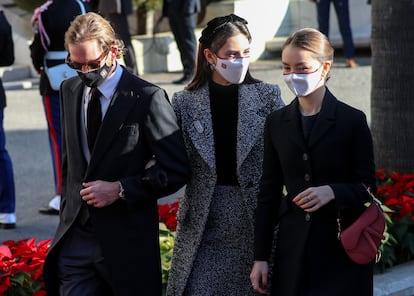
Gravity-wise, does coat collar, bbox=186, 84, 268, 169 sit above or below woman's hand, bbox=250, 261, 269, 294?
above

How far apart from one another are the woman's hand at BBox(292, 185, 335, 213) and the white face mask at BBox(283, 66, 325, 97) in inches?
15.1

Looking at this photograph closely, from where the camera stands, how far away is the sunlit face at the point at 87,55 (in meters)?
4.05

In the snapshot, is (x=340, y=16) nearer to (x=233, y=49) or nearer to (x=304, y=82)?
(x=233, y=49)

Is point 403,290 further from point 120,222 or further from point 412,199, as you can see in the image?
point 120,222

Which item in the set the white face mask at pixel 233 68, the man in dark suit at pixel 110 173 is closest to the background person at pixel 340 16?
the white face mask at pixel 233 68

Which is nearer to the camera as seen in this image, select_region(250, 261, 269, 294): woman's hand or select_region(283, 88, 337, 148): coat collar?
select_region(283, 88, 337, 148): coat collar

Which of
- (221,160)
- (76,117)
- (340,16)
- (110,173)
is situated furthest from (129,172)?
(340,16)

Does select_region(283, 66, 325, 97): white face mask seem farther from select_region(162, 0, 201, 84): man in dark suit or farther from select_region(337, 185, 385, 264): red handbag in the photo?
select_region(162, 0, 201, 84): man in dark suit

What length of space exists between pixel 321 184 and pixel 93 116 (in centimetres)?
98

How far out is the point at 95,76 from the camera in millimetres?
A: 4070

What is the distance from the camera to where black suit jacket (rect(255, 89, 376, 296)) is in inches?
155

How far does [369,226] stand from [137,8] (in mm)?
11795

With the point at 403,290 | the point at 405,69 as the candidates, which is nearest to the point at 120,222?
the point at 403,290

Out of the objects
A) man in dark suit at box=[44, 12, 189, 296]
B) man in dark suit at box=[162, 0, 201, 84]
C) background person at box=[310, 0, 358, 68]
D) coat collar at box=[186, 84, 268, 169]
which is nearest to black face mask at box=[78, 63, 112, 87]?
man in dark suit at box=[44, 12, 189, 296]
